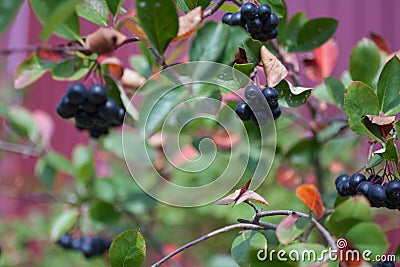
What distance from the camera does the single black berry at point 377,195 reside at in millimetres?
590

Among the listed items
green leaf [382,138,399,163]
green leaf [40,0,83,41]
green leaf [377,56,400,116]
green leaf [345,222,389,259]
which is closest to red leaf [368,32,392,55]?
green leaf [377,56,400,116]

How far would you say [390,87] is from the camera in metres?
0.66

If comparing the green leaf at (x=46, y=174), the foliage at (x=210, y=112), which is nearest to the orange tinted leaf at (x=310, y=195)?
the foliage at (x=210, y=112)

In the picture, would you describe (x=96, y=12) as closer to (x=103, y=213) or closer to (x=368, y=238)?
(x=368, y=238)

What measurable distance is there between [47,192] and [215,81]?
2.52 ft

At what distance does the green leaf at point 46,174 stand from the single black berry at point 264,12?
0.85 m

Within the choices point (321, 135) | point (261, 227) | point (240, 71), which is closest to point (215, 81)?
point (240, 71)

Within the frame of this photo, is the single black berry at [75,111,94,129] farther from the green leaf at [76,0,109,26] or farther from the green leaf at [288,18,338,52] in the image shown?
the green leaf at [288,18,338,52]

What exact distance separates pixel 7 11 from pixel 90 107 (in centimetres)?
34

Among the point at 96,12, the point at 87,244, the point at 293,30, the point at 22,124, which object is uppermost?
the point at 96,12

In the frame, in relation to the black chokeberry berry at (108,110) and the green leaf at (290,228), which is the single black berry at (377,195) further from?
the black chokeberry berry at (108,110)

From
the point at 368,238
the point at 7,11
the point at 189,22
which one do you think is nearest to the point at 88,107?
the point at 189,22

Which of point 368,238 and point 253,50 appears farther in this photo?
point 253,50

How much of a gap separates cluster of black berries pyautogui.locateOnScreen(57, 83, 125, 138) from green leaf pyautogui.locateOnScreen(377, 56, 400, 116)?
361 millimetres
